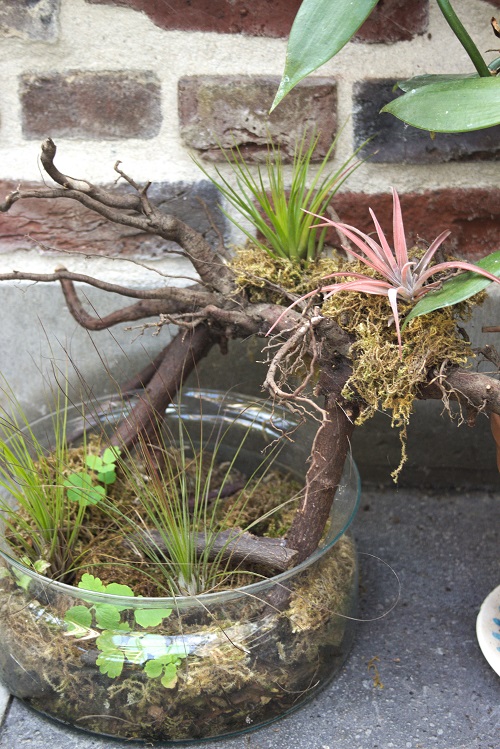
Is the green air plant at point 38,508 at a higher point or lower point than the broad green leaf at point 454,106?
lower

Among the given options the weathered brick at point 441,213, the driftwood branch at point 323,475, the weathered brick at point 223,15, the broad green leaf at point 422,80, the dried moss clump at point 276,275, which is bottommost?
the driftwood branch at point 323,475

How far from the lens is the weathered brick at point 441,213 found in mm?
1029

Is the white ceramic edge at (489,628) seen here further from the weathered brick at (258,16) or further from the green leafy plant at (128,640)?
the weathered brick at (258,16)

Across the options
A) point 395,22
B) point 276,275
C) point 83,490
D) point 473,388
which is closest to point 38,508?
point 83,490

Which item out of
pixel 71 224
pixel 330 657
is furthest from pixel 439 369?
pixel 71 224

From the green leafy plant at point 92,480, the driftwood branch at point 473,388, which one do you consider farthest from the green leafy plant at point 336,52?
the green leafy plant at point 92,480

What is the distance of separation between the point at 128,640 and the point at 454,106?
1.96 feet

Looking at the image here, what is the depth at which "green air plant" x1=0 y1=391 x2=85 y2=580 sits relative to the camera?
2.85ft

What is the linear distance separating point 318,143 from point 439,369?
1.30ft

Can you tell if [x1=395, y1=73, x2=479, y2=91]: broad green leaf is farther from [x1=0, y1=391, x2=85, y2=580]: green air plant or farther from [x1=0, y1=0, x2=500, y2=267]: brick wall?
[x1=0, y1=391, x2=85, y2=580]: green air plant

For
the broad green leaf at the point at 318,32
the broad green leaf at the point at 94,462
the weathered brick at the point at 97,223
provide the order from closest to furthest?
the broad green leaf at the point at 318,32
the broad green leaf at the point at 94,462
the weathered brick at the point at 97,223

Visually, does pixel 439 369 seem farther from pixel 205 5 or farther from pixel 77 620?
pixel 205 5

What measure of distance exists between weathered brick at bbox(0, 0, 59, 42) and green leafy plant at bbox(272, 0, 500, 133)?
0.42m

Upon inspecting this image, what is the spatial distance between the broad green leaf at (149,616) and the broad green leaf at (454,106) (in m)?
0.53
